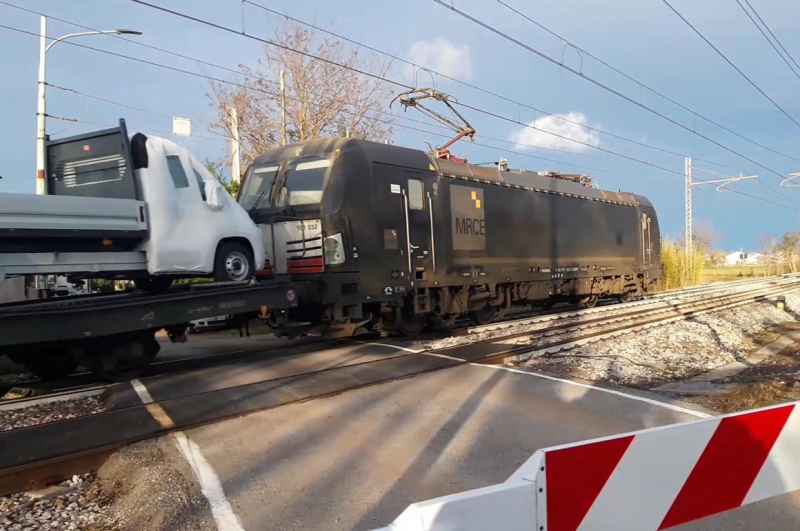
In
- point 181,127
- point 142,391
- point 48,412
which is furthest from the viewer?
point 181,127

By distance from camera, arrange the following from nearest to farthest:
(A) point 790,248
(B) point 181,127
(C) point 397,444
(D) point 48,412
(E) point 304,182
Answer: (C) point 397,444
(D) point 48,412
(E) point 304,182
(B) point 181,127
(A) point 790,248

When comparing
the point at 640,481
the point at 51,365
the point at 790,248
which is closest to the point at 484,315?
the point at 51,365

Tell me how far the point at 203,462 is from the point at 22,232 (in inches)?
128

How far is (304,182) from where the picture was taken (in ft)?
34.9

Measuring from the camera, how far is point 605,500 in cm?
251

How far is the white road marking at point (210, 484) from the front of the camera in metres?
4.00

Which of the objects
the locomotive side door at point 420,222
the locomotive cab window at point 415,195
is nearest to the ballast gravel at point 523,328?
the locomotive side door at point 420,222

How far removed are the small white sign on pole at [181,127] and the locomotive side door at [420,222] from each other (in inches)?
406

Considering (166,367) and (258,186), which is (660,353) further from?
(166,367)

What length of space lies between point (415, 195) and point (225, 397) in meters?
5.90

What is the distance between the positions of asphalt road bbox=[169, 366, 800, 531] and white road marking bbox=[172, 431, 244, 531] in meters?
0.06

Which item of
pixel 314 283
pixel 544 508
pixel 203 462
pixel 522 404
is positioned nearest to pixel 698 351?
pixel 522 404

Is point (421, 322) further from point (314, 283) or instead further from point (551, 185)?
point (551, 185)

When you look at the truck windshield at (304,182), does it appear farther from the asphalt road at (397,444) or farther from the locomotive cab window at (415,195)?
the asphalt road at (397,444)
